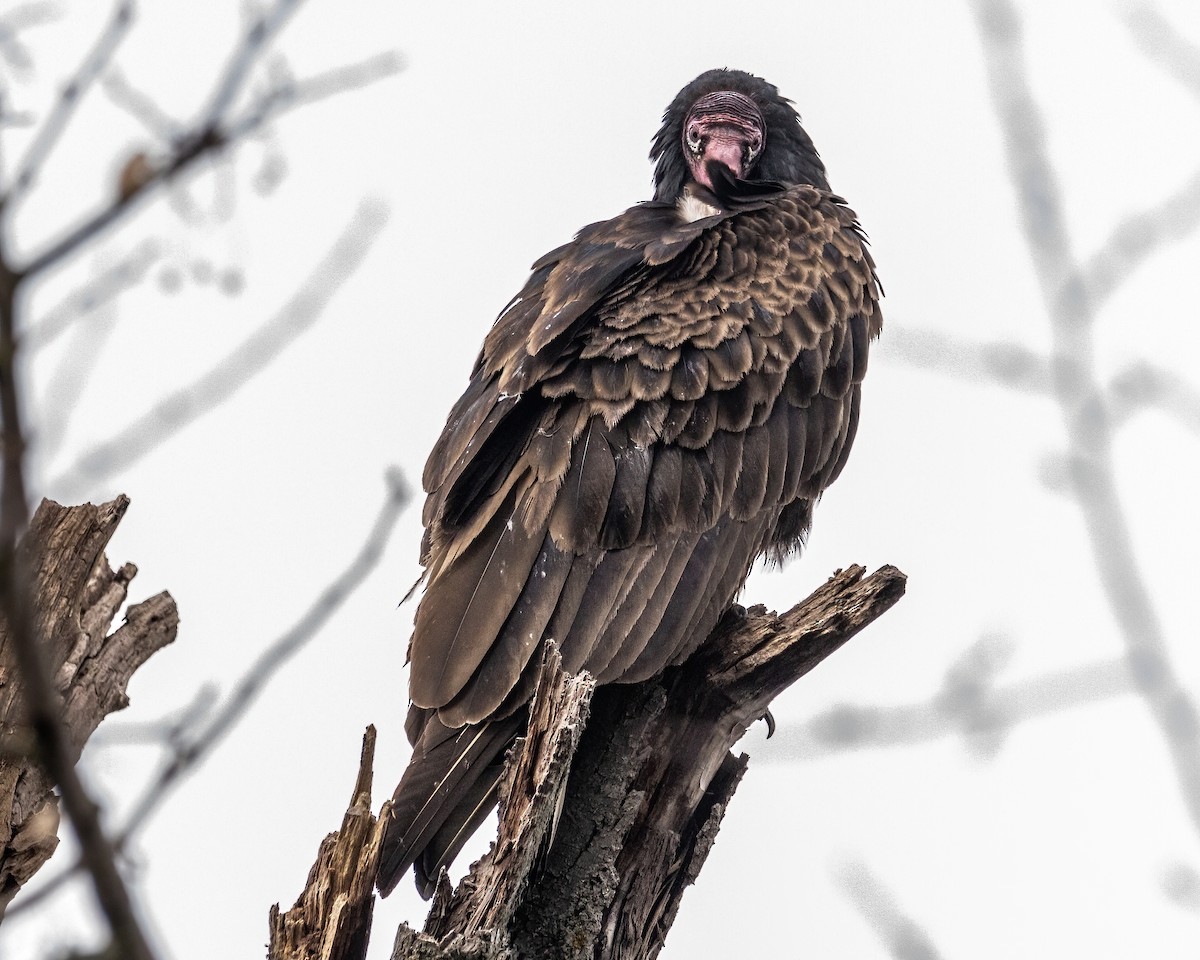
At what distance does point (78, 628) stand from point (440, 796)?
3.25ft

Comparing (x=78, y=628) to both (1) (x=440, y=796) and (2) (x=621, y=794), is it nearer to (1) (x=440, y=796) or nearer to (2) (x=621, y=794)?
(1) (x=440, y=796)

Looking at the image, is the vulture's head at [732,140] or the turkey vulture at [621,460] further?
the vulture's head at [732,140]

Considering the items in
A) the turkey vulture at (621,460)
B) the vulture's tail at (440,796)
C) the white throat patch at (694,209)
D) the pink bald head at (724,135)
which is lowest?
the vulture's tail at (440,796)

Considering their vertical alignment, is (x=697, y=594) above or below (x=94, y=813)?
above

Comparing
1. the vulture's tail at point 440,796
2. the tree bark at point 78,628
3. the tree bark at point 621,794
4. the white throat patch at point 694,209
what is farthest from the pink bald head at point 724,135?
the tree bark at point 78,628

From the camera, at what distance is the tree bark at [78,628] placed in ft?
12.0

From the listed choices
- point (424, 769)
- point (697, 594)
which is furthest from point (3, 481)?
point (697, 594)

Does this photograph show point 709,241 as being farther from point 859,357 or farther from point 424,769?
point 424,769

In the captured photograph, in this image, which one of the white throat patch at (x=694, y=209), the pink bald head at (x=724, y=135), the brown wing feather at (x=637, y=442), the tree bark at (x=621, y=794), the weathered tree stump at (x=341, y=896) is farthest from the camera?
the pink bald head at (x=724, y=135)

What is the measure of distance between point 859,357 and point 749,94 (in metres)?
1.80

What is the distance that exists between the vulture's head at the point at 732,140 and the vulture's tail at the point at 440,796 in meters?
2.86

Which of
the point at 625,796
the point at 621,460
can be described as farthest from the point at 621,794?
the point at 621,460

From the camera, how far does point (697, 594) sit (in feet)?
14.6

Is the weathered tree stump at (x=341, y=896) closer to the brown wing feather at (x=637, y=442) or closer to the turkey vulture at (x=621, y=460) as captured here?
the turkey vulture at (x=621, y=460)
